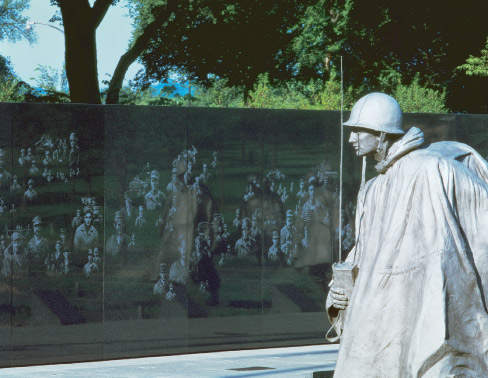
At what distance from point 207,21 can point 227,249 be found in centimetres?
1093

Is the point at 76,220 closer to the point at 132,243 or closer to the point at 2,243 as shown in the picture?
the point at 132,243

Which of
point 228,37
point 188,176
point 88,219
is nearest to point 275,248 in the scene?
point 188,176

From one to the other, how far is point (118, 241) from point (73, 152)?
1.00m

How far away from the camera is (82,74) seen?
17.8 meters

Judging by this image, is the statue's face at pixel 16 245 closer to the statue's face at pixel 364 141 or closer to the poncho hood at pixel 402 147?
the statue's face at pixel 364 141

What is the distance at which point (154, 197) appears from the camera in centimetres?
1070

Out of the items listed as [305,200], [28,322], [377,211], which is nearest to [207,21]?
[305,200]

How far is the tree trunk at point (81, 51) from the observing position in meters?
17.7

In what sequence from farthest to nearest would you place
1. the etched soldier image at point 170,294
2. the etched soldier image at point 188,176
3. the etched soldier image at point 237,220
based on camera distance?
the etched soldier image at point 237,220
the etched soldier image at point 188,176
the etched soldier image at point 170,294

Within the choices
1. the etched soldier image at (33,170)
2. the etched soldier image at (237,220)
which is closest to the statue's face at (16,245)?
the etched soldier image at (33,170)

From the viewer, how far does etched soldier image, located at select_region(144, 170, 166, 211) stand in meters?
10.7

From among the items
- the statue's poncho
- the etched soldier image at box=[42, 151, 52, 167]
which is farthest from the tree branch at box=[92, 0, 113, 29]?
the statue's poncho

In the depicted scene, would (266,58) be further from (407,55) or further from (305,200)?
(305,200)

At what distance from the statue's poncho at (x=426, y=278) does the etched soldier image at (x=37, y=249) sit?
Result: 5.88 m
